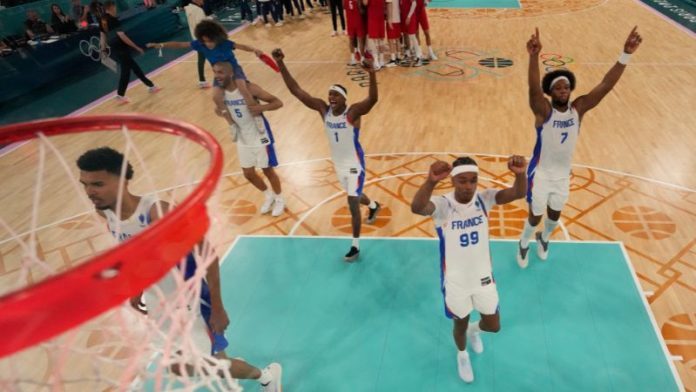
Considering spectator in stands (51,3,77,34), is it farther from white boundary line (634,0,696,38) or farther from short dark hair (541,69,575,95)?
white boundary line (634,0,696,38)

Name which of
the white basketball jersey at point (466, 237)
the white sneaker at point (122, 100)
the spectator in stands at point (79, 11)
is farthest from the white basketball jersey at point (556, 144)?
the spectator in stands at point (79, 11)

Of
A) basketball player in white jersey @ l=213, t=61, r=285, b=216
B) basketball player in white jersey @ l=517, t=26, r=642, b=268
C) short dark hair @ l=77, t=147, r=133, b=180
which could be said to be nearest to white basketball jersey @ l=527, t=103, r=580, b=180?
basketball player in white jersey @ l=517, t=26, r=642, b=268

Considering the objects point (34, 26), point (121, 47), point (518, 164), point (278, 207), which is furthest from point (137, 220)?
point (34, 26)

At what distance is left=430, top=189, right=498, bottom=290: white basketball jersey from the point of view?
10.0ft

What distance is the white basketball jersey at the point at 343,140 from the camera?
14.1ft

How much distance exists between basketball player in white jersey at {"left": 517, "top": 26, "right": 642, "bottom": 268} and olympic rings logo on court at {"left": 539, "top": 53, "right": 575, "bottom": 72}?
6100 millimetres

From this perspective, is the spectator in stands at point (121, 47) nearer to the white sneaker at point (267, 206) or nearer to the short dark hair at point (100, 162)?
the white sneaker at point (267, 206)

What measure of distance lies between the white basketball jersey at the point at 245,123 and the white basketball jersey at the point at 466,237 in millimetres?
2634

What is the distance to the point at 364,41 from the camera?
1030 centimetres

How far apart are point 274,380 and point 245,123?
276 cm

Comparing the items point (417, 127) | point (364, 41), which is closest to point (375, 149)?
point (417, 127)

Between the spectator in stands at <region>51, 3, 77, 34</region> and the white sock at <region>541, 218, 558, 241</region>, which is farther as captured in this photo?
the spectator in stands at <region>51, 3, 77, 34</region>

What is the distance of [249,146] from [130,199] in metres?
2.53

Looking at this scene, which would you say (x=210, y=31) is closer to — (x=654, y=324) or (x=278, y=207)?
(x=278, y=207)
